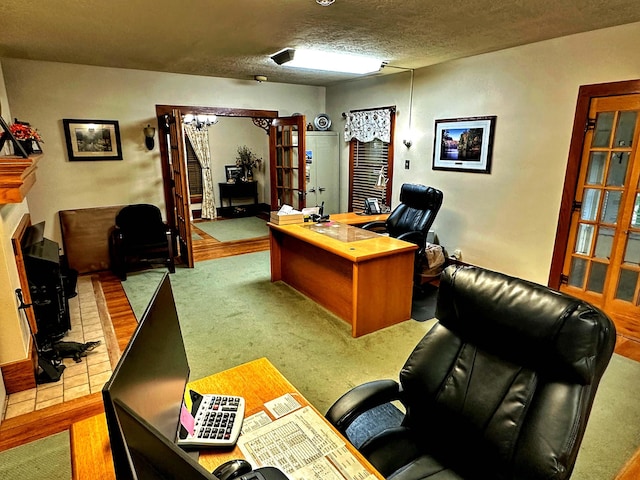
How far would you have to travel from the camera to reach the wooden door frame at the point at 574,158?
307cm

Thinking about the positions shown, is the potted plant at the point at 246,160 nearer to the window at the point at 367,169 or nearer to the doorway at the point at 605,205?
the window at the point at 367,169

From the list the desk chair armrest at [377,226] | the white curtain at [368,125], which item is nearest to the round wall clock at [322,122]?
the white curtain at [368,125]

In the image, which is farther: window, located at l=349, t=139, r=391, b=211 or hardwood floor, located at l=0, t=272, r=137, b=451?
window, located at l=349, t=139, r=391, b=211

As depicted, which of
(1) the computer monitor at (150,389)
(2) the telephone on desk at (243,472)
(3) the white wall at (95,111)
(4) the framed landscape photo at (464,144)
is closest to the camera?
(1) the computer monitor at (150,389)

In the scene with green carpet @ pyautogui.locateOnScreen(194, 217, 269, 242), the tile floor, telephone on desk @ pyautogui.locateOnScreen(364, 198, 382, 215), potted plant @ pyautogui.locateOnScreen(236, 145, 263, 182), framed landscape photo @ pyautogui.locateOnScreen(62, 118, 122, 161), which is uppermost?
framed landscape photo @ pyautogui.locateOnScreen(62, 118, 122, 161)

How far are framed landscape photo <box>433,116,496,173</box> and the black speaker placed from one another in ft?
6.55

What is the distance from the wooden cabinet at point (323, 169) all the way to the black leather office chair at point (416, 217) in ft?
6.71

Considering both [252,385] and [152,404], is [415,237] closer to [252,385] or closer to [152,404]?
[252,385]

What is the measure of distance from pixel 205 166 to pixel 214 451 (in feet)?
25.0

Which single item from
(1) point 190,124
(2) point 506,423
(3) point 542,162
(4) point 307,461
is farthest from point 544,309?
(1) point 190,124

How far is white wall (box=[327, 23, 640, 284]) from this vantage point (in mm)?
3262

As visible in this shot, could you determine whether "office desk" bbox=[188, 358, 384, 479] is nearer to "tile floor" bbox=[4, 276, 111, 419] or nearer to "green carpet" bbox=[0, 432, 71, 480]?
"green carpet" bbox=[0, 432, 71, 480]

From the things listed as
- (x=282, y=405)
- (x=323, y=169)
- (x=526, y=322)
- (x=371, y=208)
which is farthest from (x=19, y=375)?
(x=323, y=169)

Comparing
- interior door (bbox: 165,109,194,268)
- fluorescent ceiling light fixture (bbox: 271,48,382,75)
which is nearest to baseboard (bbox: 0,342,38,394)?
interior door (bbox: 165,109,194,268)
